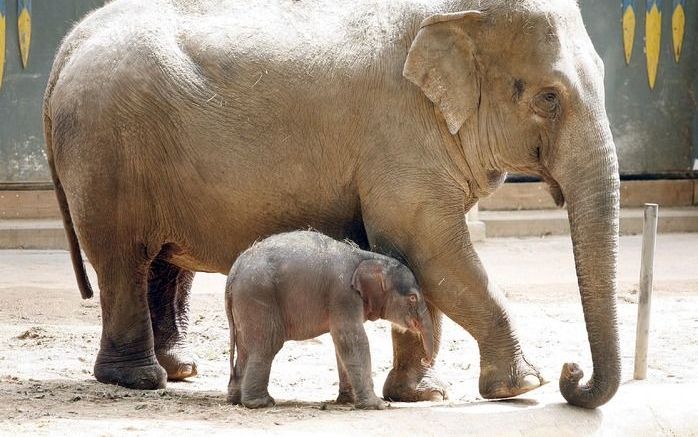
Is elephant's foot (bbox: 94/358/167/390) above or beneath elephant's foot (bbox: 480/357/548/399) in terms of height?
beneath

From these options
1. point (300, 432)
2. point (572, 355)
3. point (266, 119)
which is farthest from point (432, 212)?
point (572, 355)

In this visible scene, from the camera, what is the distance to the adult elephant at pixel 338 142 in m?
6.42

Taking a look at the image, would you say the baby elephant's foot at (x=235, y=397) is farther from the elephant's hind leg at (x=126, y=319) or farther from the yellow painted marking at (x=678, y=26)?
the yellow painted marking at (x=678, y=26)

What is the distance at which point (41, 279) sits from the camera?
38.7ft

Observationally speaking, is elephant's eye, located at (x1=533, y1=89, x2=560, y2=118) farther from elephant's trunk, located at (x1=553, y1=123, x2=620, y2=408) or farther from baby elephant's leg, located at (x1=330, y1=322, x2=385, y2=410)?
baby elephant's leg, located at (x1=330, y1=322, x2=385, y2=410)

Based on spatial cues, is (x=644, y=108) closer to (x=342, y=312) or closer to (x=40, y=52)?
(x=40, y=52)

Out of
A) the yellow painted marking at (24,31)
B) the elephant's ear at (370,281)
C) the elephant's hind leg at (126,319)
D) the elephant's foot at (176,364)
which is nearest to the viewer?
the elephant's ear at (370,281)

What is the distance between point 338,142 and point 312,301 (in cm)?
91

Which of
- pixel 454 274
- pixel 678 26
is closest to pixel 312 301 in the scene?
pixel 454 274

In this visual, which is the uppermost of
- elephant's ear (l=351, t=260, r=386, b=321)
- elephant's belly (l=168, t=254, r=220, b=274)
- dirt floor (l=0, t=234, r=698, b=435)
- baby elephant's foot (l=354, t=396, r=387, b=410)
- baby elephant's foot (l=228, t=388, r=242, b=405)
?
elephant's ear (l=351, t=260, r=386, b=321)

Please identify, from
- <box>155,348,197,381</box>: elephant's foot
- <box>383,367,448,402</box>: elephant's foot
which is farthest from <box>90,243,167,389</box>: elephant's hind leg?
<box>383,367,448,402</box>: elephant's foot

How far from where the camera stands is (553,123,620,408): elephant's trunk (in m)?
6.16

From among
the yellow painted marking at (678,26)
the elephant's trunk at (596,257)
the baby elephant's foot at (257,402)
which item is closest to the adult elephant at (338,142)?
the elephant's trunk at (596,257)

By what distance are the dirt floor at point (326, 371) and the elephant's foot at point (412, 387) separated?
0.18 metres
